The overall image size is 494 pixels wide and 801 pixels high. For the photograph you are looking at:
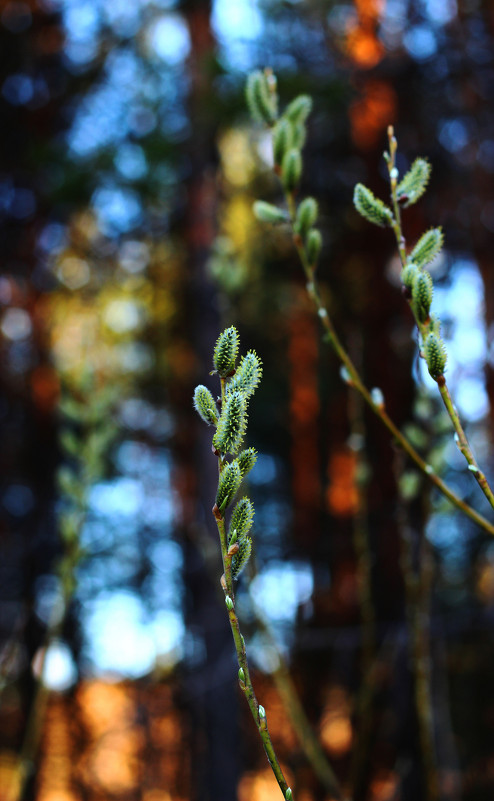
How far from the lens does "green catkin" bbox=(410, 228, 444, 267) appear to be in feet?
2.74

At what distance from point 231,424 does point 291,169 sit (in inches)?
20.0

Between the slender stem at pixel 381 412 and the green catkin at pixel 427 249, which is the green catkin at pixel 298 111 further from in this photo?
the green catkin at pixel 427 249

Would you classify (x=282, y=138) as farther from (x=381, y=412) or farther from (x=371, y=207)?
(x=381, y=412)

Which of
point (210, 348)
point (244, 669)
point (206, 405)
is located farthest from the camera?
point (210, 348)

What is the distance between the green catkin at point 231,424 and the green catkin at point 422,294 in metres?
0.23

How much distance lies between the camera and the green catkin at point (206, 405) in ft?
2.25

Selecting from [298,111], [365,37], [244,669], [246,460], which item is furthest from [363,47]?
[244,669]

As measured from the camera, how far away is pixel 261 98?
3.34ft

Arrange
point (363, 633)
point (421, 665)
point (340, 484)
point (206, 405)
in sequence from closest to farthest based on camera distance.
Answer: point (206, 405)
point (421, 665)
point (363, 633)
point (340, 484)

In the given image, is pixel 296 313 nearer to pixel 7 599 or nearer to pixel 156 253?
pixel 156 253

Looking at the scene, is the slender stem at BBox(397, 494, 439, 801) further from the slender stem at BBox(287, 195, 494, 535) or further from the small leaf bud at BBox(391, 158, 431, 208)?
the small leaf bud at BBox(391, 158, 431, 208)

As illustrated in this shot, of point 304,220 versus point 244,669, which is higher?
point 304,220

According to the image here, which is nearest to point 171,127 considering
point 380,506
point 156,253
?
point 156,253

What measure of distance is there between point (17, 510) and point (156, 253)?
12.0 ft
